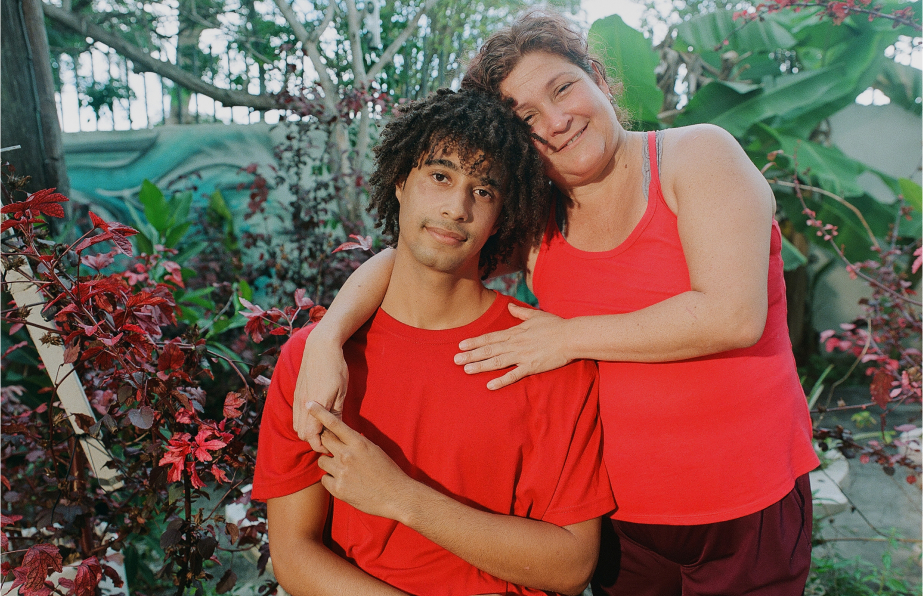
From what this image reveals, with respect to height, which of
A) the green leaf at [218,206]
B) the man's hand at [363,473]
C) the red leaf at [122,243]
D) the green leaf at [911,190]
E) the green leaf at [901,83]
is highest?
the green leaf at [901,83]

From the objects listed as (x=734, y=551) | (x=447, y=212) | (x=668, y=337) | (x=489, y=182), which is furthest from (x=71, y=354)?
(x=734, y=551)

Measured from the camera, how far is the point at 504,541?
58.2 inches

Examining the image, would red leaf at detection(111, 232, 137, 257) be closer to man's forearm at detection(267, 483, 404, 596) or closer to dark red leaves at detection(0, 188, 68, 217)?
dark red leaves at detection(0, 188, 68, 217)

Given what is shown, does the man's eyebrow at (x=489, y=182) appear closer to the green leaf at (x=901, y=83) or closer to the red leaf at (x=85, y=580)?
the red leaf at (x=85, y=580)

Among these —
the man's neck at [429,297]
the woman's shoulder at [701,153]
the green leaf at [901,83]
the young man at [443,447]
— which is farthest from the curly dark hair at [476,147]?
the green leaf at [901,83]

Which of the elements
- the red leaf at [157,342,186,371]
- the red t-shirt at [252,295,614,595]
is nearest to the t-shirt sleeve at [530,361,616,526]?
the red t-shirt at [252,295,614,595]

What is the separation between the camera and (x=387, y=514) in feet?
→ 4.78

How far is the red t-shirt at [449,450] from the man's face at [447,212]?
0.27m

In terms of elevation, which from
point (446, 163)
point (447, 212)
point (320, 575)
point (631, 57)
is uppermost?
point (631, 57)

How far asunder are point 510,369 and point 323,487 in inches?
22.3

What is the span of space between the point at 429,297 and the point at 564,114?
60 centimetres

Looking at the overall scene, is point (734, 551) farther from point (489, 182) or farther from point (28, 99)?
point (28, 99)

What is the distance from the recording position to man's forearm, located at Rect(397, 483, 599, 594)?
146cm

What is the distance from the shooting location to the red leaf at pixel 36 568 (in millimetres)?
1555
